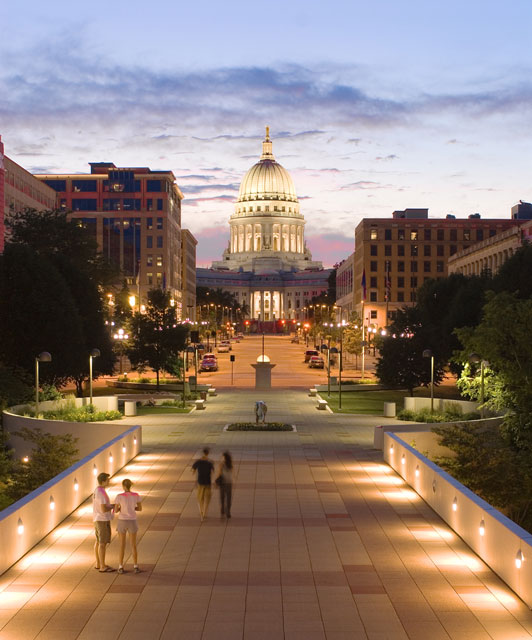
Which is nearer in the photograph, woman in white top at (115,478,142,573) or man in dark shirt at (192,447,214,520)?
woman in white top at (115,478,142,573)

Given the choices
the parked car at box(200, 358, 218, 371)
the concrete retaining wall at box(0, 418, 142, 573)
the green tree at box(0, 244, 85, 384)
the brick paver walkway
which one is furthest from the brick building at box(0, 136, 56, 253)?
the brick paver walkway

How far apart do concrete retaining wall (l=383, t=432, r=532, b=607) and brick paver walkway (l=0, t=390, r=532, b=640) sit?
0.27 metres

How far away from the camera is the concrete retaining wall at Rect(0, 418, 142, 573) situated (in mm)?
17328

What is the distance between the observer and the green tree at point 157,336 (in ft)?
235

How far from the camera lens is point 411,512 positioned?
76.1 feet

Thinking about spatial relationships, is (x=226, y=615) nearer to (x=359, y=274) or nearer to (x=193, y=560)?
(x=193, y=560)

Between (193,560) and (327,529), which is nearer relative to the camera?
(193,560)

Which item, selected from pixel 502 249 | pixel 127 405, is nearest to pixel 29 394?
pixel 127 405

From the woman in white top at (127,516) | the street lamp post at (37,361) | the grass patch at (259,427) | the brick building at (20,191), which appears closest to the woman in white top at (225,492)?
the woman in white top at (127,516)

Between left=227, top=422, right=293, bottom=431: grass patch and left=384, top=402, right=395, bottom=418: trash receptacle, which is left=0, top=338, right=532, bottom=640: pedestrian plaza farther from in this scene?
left=384, top=402, right=395, bottom=418: trash receptacle

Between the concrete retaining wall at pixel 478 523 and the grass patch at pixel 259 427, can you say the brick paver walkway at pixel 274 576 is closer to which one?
the concrete retaining wall at pixel 478 523

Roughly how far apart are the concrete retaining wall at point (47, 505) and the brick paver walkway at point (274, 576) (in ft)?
1.03

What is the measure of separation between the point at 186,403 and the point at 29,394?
12936mm

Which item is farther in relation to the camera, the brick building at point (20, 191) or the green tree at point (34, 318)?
the brick building at point (20, 191)
